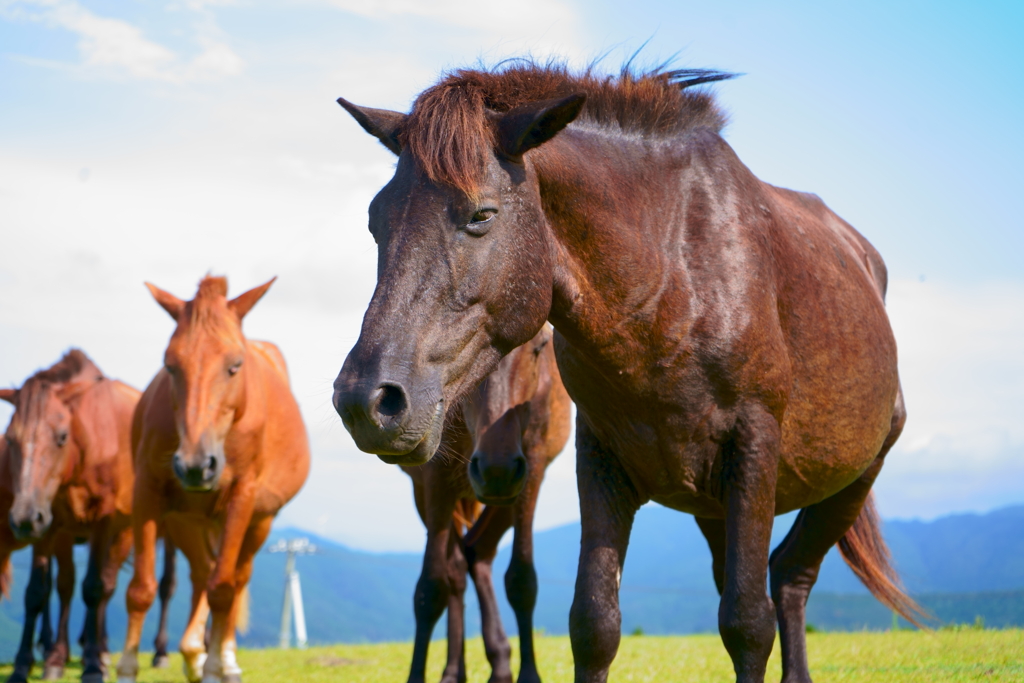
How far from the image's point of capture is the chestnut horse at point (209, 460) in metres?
7.36

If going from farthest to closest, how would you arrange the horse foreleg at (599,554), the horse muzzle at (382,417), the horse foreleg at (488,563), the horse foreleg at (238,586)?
the horse foreleg at (238,586), the horse foreleg at (488,563), the horse foreleg at (599,554), the horse muzzle at (382,417)

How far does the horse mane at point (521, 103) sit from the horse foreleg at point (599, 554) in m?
1.33

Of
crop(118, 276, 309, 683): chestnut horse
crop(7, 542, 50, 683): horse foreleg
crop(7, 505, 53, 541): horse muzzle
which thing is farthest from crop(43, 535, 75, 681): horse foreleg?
crop(118, 276, 309, 683): chestnut horse

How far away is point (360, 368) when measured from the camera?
2.66 meters

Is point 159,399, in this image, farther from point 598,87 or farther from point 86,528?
point 598,87

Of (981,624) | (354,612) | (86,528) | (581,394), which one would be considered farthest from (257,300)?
(354,612)

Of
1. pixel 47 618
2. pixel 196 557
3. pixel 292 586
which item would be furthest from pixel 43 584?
pixel 292 586

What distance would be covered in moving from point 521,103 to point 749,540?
1819mm

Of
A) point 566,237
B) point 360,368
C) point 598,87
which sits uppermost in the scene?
point 598,87

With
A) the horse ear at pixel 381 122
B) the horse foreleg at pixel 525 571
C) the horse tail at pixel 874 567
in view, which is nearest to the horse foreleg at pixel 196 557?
the horse foreleg at pixel 525 571

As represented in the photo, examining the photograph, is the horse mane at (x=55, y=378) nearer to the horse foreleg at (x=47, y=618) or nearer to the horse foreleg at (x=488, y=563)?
the horse foreleg at (x=47, y=618)

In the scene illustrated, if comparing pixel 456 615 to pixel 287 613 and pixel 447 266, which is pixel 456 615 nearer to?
pixel 447 266

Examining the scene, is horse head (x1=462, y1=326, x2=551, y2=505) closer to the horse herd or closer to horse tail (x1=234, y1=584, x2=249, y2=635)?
the horse herd

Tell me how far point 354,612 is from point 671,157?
104 m
